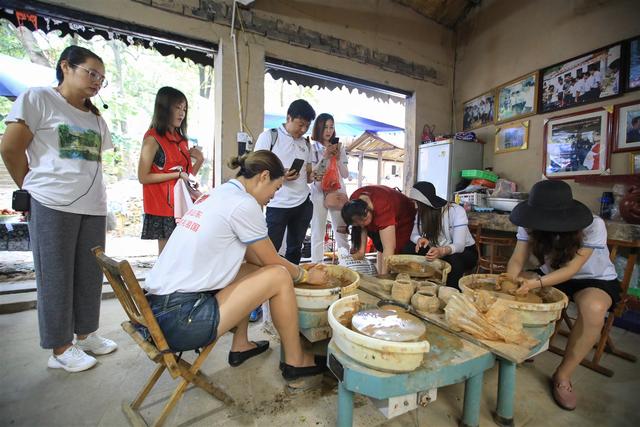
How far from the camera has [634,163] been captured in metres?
3.05

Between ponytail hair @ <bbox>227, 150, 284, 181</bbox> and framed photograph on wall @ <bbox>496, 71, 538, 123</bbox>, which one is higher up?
framed photograph on wall @ <bbox>496, 71, 538, 123</bbox>

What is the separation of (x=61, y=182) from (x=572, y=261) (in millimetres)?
3036

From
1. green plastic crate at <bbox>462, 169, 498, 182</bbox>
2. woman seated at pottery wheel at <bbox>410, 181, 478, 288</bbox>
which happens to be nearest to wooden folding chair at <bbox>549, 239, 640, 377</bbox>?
woman seated at pottery wheel at <bbox>410, 181, 478, 288</bbox>

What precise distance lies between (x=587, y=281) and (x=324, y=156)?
227 centimetres

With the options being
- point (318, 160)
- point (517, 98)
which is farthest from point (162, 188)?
point (517, 98)

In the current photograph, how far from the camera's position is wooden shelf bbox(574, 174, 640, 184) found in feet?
9.64

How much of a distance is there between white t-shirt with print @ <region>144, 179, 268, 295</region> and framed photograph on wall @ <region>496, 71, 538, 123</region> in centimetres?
412

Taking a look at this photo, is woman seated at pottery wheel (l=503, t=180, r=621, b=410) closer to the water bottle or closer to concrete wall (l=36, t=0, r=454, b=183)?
the water bottle

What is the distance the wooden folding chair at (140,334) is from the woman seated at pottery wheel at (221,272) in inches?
2.6

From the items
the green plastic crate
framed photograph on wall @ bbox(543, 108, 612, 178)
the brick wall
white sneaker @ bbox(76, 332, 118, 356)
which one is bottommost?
white sneaker @ bbox(76, 332, 118, 356)

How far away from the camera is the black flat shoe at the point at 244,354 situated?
6.61ft

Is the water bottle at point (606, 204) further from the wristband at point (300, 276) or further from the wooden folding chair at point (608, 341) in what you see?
the wristband at point (300, 276)

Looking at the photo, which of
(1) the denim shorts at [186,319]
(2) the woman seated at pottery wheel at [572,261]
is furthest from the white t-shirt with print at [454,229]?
(1) the denim shorts at [186,319]

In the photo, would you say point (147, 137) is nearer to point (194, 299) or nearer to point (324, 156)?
point (194, 299)
